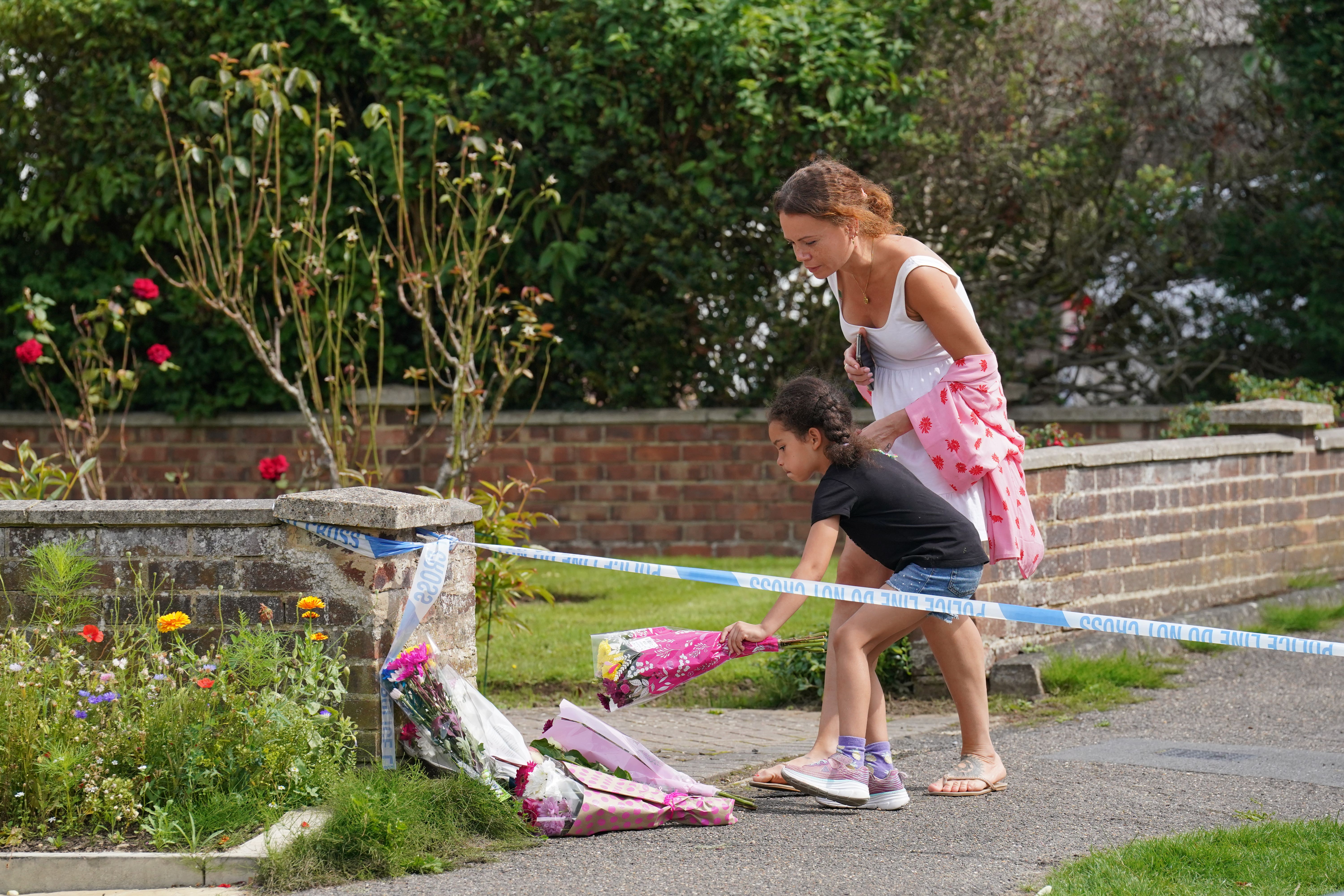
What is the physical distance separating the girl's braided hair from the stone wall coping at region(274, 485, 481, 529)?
1072mm

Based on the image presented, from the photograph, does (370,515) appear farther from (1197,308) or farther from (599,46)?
(1197,308)

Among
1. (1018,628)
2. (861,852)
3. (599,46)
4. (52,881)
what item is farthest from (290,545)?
(599,46)

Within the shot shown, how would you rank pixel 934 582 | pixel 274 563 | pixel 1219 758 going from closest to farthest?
1. pixel 934 582
2. pixel 274 563
3. pixel 1219 758

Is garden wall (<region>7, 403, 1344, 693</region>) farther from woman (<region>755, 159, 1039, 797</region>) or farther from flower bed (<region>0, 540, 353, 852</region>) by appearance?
woman (<region>755, 159, 1039, 797</region>)

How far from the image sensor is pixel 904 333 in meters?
4.52

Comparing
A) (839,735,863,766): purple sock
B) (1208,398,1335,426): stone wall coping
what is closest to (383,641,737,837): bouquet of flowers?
(839,735,863,766): purple sock

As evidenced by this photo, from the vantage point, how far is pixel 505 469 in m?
11.4

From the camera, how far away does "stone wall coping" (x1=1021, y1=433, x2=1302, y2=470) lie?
6.90 metres

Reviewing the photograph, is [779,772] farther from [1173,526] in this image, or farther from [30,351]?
[30,351]

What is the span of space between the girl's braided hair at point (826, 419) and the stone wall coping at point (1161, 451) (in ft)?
6.54

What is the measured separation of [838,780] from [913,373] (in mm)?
1261

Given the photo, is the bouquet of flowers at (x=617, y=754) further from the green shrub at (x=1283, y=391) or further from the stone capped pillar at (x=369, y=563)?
the green shrub at (x=1283, y=391)

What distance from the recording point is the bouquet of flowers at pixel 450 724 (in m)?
4.25

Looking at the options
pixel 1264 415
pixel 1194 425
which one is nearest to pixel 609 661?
pixel 1194 425
